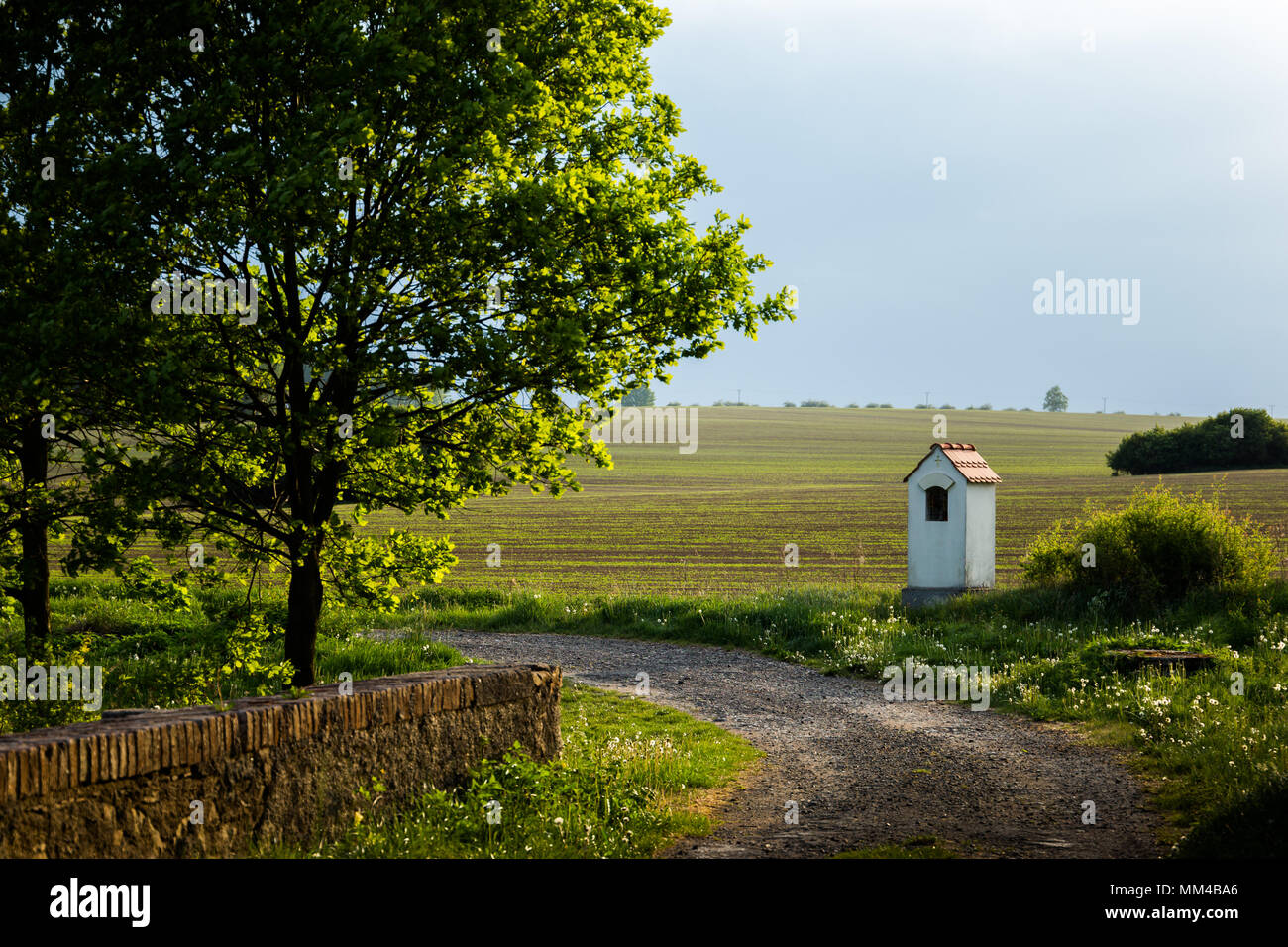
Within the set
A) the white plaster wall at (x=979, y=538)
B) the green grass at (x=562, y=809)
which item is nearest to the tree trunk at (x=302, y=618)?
the green grass at (x=562, y=809)

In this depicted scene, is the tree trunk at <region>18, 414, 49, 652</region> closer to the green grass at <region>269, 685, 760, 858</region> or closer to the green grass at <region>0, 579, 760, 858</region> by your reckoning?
the green grass at <region>0, 579, 760, 858</region>

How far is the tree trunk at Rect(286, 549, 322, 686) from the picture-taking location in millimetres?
11047

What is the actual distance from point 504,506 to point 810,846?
204ft

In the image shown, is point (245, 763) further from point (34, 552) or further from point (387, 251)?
point (34, 552)

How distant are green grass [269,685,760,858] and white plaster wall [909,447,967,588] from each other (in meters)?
11.1

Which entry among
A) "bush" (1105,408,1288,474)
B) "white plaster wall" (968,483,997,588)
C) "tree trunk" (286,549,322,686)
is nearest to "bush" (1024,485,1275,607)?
"white plaster wall" (968,483,997,588)

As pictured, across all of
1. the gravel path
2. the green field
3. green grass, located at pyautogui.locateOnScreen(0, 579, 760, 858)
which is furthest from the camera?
the green field

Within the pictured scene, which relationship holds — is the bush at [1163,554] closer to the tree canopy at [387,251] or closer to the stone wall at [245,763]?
the tree canopy at [387,251]

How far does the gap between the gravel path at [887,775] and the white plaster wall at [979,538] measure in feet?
18.8

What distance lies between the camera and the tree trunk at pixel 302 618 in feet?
36.2

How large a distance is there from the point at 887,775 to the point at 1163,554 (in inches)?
392

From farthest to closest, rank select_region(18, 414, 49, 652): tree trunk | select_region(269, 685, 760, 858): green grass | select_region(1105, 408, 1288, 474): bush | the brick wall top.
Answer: select_region(1105, 408, 1288, 474): bush < select_region(18, 414, 49, 652): tree trunk < select_region(269, 685, 760, 858): green grass < the brick wall top

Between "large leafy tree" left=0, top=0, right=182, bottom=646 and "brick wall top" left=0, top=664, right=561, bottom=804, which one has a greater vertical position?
"large leafy tree" left=0, top=0, right=182, bottom=646
